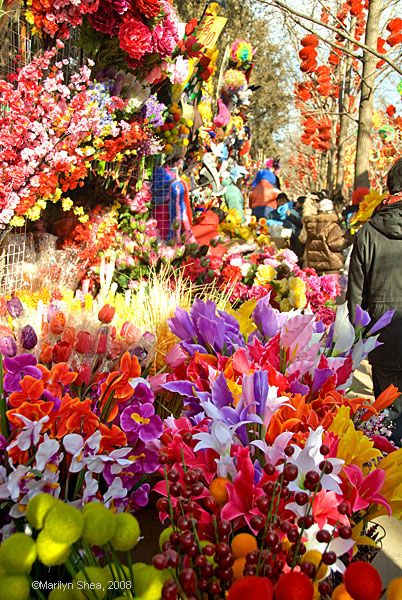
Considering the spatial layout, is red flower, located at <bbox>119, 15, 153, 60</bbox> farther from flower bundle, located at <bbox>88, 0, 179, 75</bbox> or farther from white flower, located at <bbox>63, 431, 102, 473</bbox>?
white flower, located at <bbox>63, 431, 102, 473</bbox>

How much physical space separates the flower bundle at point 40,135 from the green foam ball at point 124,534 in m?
2.02

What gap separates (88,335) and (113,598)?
0.69 m

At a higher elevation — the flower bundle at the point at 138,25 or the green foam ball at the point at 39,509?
the flower bundle at the point at 138,25

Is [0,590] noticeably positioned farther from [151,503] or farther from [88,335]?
[151,503]

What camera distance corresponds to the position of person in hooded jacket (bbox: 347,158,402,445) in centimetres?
318

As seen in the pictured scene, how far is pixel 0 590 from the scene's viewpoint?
69 centimetres

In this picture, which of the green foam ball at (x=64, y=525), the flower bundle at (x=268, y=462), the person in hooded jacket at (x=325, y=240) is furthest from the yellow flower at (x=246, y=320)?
the person in hooded jacket at (x=325, y=240)

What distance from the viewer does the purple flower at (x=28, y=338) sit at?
4.38 feet

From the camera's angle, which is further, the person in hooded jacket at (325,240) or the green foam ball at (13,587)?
the person in hooded jacket at (325,240)

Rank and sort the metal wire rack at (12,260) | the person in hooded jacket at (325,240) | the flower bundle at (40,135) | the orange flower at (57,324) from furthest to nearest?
1. the person in hooded jacket at (325,240)
2. the metal wire rack at (12,260)
3. the flower bundle at (40,135)
4. the orange flower at (57,324)

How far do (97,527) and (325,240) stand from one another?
24.9 ft

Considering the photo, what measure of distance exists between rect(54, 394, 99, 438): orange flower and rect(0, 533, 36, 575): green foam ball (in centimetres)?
46

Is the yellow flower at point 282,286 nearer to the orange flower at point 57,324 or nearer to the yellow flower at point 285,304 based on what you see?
the yellow flower at point 285,304

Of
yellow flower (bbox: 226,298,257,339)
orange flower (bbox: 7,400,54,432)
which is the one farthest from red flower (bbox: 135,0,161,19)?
orange flower (bbox: 7,400,54,432)
